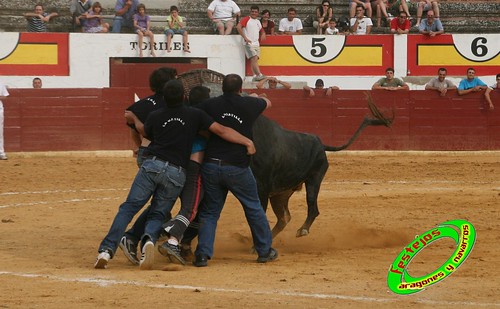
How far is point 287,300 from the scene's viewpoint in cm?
728

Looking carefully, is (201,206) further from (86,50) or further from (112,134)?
(86,50)

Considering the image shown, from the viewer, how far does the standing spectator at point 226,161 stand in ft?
28.9

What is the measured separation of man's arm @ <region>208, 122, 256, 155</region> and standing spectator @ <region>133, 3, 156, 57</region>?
1365cm

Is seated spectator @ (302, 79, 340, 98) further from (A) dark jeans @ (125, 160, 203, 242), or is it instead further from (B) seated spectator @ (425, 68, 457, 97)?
(A) dark jeans @ (125, 160, 203, 242)

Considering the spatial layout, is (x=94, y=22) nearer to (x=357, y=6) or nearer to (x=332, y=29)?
(x=332, y=29)

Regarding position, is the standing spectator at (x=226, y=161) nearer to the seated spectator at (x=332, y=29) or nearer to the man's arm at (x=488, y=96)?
the man's arm at (x=488, y=96)

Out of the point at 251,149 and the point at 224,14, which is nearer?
the point at 251,149

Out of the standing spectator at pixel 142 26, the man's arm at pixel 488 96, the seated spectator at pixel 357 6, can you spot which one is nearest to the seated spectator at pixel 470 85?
the man's arm at pixel 488 96

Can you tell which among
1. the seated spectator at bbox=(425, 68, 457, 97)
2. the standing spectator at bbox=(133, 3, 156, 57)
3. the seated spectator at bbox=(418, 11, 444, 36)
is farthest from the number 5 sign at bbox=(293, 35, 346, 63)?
the standing spectator at bbox=(133, 3, 156, 57)

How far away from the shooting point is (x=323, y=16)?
2316 centimetres

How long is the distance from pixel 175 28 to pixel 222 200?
1389cm

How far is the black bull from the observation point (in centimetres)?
966

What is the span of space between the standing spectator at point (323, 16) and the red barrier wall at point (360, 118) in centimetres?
262

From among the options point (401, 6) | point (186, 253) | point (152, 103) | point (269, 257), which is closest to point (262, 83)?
point (401, 6)
